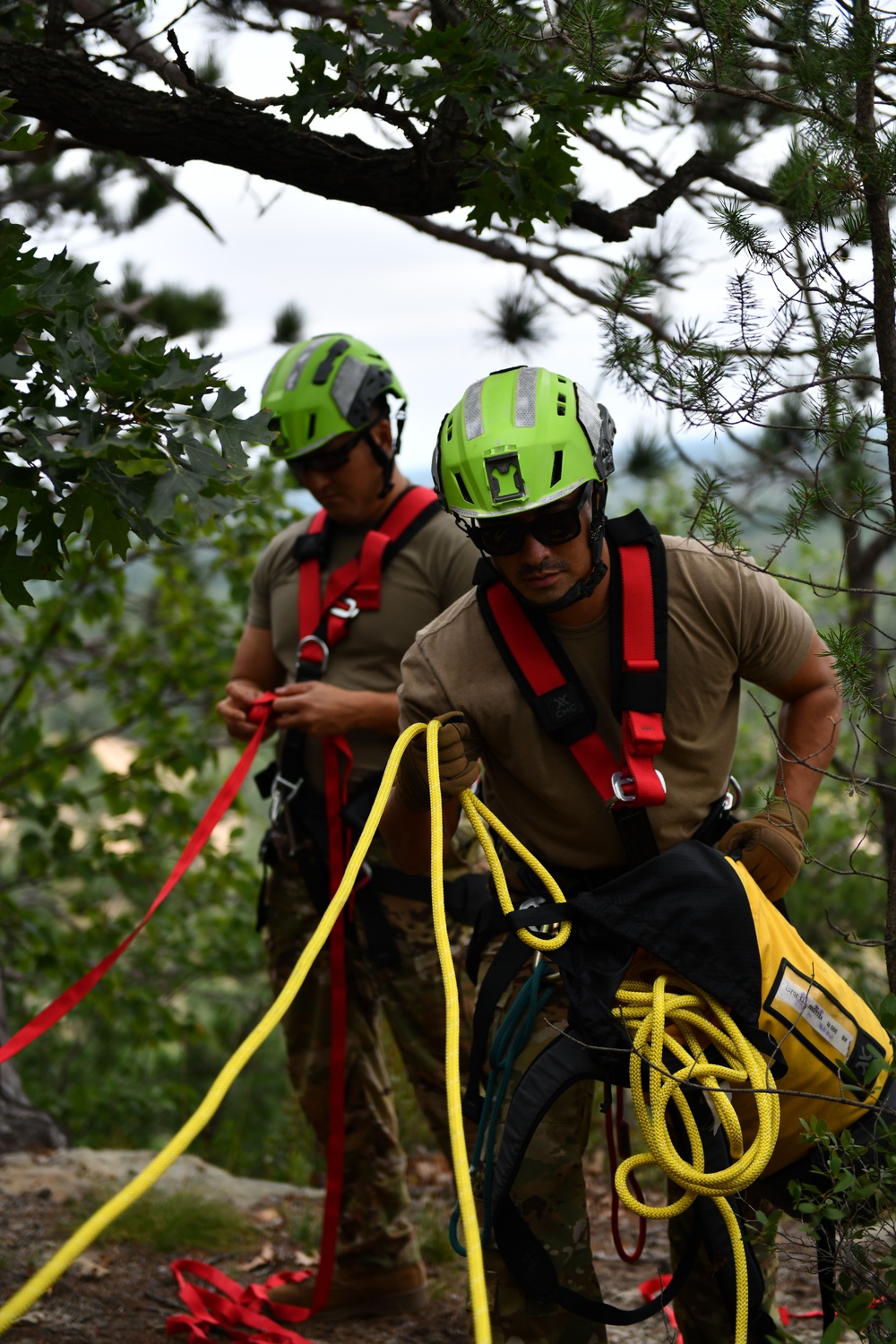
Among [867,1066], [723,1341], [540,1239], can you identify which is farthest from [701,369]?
[723,1341]

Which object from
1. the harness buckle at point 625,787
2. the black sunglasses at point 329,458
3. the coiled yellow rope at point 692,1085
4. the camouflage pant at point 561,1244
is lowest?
the camouflage pant at point 561,1244

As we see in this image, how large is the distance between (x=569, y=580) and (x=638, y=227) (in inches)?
47.6

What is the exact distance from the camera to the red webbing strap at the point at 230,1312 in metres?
3.52

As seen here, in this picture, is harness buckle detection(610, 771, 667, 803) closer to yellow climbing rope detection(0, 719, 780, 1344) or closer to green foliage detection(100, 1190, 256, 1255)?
yellow climbing rope detection(0, 719, 780, 1344)

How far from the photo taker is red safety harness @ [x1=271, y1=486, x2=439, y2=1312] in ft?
11.8

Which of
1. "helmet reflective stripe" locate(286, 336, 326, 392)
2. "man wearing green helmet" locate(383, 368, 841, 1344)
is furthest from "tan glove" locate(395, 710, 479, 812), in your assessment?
"helmet reflective stripe" locate(286, 336, 326, 392)

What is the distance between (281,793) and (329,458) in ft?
3.29

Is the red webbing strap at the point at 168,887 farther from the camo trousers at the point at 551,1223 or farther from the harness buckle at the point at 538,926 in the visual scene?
the camo trousers at the point at 551,1223

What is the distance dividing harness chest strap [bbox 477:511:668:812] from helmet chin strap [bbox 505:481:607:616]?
0.16 ft

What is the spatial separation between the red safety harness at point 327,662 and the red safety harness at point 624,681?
103cm

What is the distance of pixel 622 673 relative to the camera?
2570 millimetres

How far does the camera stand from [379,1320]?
3812 mm

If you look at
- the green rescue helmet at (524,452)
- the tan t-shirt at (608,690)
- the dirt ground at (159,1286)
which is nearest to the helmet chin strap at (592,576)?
the green rescue helmet at (524,452)

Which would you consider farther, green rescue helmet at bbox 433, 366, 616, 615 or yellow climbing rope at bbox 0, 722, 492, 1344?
green rescue helmet at bbox 433, 366, 616, 615
